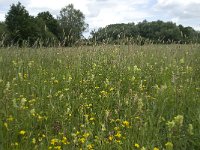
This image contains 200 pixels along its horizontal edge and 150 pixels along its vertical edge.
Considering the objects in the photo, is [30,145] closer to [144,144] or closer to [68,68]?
[144,144]

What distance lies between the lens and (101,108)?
12.6 feet

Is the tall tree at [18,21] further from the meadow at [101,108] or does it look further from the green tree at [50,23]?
the meadow at [101,108]

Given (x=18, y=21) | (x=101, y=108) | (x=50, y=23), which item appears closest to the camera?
(x=101, y=108)

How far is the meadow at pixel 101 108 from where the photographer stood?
278 cm

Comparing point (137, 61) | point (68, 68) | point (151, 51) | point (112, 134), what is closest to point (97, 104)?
point (112, 134)

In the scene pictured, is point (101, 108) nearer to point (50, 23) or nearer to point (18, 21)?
point (18, 21)

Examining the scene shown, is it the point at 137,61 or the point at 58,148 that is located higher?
the point at 137,61

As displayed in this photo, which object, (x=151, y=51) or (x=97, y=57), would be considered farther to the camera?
(x=151, y=51)

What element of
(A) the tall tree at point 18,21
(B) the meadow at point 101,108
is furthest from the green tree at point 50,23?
(B) the meadow at point 101,108

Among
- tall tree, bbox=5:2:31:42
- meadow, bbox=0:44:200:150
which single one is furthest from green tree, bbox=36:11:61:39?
meadow, bbox=0:44:200:150

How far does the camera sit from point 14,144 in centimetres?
277

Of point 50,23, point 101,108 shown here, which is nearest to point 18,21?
point 50,23

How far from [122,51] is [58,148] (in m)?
4.09

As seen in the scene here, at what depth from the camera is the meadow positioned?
9.12ft
